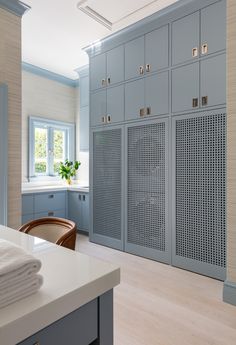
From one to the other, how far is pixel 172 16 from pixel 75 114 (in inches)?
115

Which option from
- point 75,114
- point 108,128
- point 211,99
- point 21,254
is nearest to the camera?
point 21,254

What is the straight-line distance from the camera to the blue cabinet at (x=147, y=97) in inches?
116

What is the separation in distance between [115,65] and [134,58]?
33cm

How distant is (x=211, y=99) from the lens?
2.56 m

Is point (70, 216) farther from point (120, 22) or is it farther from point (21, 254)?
point (21, 254)

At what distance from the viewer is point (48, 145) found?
4848 millimetres

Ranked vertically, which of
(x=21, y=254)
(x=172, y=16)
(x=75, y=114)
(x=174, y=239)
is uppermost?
(x=172, y=16)

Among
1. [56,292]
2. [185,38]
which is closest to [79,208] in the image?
[185,38]

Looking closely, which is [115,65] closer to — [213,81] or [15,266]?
[213,81]

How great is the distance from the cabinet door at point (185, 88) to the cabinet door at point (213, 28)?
21 cm

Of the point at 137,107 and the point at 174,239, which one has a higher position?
the point at 137,107

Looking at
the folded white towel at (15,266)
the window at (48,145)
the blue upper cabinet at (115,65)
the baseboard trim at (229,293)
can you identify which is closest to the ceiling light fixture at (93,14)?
the blue upper cabinet at (115,65)

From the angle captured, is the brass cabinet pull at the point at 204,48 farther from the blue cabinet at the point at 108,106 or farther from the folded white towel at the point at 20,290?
the folded white towel at the point at 20,290

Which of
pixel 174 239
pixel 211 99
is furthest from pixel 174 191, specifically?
pixel 211 99
